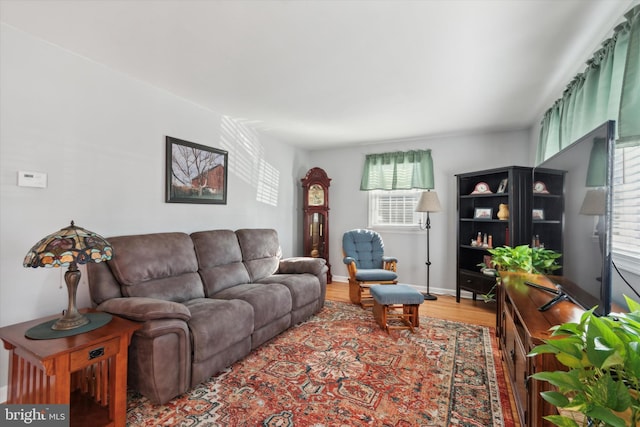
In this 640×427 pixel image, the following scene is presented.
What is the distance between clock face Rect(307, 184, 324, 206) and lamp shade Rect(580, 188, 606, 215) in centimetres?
392

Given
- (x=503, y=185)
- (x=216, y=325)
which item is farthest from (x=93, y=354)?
(x=503, y=185)

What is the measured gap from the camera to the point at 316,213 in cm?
510

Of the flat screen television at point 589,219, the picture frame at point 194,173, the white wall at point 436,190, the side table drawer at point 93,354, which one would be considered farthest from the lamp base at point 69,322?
the white wall at point 436,190

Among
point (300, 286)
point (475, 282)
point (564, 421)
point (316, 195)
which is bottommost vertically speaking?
point (475, 282)

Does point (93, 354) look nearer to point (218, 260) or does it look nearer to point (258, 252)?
point (218, 260)

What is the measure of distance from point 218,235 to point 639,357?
307cm

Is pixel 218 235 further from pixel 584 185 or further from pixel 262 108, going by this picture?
pixel 584 185

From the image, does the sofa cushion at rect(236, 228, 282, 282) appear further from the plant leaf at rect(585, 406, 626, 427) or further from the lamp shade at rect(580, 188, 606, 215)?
the plant leaf at rect(585, 406, 626, 427)

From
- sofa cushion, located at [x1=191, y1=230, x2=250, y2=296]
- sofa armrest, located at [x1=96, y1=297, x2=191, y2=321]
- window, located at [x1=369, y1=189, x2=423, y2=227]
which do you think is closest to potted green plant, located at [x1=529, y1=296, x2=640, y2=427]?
sofa armrest, located at [x1=96, y1=297, x2=191, y2=321]

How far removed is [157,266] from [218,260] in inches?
25.6

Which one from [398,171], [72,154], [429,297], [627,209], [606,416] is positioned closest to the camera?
[606,416]

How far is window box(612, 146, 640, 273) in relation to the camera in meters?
1.68

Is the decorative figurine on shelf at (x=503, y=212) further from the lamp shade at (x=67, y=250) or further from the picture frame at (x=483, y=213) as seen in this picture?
the lamp shade at (x=67, y=250)

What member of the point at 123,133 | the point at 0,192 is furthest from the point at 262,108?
the point at 0,192
